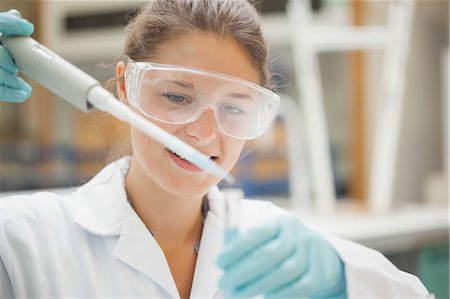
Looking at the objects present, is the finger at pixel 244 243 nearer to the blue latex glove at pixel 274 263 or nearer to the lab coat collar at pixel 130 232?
the blue latex glove at pixel 274 263

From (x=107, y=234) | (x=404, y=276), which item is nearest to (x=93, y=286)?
(x=107, y=234)

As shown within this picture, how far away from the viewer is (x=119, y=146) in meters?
1.65

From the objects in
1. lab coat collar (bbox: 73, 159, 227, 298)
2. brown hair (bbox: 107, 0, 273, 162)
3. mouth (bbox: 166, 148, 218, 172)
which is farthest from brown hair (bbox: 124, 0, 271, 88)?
lab coat collar (bbox: 73, 159, 227, 298)

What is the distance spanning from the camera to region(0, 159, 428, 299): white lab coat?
1.24 m

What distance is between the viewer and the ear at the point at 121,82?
129 cm

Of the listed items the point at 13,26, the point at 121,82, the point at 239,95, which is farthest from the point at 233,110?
the point at 13,26

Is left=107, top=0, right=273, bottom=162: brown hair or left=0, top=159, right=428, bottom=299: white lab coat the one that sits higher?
left=107, top=0, right=273, bottom=162: brown hair

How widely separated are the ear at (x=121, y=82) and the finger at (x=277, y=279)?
0.51 metres

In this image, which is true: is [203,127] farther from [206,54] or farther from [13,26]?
[13,26]

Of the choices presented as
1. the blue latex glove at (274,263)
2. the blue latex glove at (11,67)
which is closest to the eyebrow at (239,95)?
the blue latex glove at (274,263)

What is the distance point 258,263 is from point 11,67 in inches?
26.3

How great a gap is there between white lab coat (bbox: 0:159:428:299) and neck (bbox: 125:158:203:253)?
0.04 meters

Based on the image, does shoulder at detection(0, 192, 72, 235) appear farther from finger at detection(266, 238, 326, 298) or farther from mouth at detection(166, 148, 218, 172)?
finger at detection(266, 238, 326, 298)

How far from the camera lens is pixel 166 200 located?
4.73ft
